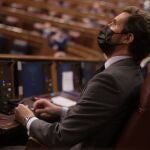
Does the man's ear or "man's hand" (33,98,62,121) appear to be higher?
the man's ear

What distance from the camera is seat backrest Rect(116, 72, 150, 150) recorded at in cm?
145

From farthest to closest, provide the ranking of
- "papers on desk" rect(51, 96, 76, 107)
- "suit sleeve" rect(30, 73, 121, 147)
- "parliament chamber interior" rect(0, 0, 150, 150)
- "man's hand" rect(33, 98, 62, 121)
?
"papers on desk" rect(51, 96, 76, 107) → "parliament chamber interior" rect(0, 0, 150, 150) → "man's hand" rect(33, 98, 62, 121) → "suit sleeve" rect(30, 73, 121, 147)

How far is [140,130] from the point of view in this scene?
4.81 feet

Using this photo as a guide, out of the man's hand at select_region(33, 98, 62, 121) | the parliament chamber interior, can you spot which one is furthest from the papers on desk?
the man's hand at select_region(33, 98, 62, 121)

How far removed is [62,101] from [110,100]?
1.05 metres

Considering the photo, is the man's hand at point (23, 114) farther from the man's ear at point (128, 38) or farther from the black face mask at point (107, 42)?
the man's ear at point (128, 38)

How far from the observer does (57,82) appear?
3127 mm

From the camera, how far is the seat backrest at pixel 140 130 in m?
1.45

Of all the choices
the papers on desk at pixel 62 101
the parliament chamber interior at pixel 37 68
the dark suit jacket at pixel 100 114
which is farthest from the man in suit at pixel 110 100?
the papers on desk at pixel 62 101

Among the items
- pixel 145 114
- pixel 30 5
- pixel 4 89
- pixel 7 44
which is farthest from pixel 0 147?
pixel 30 5

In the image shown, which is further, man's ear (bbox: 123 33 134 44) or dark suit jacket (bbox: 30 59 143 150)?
man's ear (bbox: 123 33 134 44)

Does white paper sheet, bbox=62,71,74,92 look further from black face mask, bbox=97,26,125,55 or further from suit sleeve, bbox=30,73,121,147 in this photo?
suit sleeve, bbox=30,73,121,147

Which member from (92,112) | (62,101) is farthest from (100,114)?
(62,101)

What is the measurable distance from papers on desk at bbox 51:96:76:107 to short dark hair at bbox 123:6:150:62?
2.83ft
